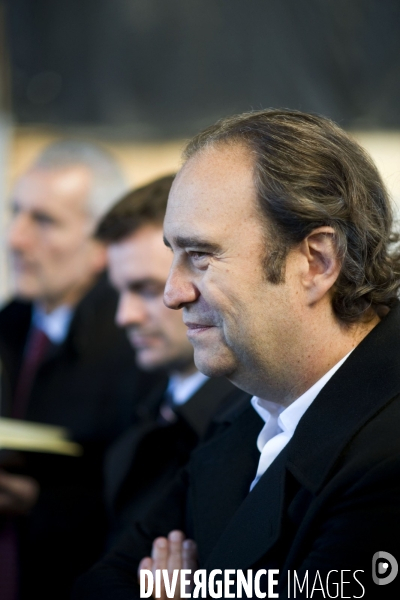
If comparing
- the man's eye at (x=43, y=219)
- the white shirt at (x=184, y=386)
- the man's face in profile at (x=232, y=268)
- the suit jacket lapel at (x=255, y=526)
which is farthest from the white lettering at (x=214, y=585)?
the man's eye at (x=43, y=219)

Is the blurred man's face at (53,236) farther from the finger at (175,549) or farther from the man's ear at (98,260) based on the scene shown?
the finger at (175,549)

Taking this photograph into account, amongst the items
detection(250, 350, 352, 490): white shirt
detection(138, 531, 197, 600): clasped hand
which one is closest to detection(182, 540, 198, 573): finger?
detection(138, 531, 197, 600): clasped hand

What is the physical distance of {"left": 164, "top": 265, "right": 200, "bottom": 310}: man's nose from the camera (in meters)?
1.50

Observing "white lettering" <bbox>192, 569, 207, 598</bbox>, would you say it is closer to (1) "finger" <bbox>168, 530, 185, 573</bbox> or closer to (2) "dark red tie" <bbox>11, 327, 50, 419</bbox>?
(1) "finger" <bbox>168, 530, 185, 573</bbox>

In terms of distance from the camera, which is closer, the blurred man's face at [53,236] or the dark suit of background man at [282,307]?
the dark suit of background man at [282,307]

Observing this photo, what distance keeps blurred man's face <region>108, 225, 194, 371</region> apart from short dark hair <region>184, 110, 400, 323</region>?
1059 mm

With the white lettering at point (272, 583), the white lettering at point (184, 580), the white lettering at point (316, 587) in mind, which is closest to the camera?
the white lettering at point (316, 587)

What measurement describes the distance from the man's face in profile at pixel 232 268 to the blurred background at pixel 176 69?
171 cm

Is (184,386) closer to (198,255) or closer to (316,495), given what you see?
(198,255)

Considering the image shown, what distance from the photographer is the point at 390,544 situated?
114 cm

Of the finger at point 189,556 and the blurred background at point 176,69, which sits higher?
the blurred background at point 176,69

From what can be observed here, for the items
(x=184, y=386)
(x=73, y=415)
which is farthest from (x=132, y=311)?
(x=73, y=415)

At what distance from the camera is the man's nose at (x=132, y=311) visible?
2668 mm

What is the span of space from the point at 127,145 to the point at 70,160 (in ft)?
1.30
